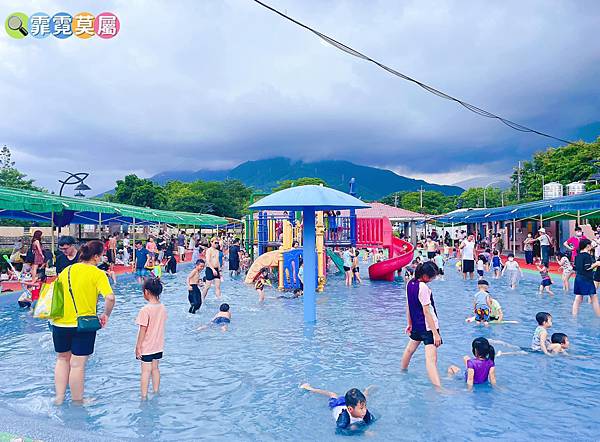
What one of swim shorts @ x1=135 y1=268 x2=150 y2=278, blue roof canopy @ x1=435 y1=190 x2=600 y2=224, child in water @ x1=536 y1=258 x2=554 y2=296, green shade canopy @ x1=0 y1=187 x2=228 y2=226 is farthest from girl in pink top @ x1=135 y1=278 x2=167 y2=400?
blue roof canopy @ x1=435 y1=190 x2=600 y2=224

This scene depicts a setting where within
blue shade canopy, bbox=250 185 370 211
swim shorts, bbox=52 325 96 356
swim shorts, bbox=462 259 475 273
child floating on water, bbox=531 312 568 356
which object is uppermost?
blue shade canopy, bbox=250 185 370 211

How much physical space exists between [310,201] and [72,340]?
17.3 feet

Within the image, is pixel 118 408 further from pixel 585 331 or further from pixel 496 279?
pixel 496 279

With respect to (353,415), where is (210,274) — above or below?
above

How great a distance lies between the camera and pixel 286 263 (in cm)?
1523

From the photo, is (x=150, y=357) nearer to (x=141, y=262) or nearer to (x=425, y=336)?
(x=425, y=336)

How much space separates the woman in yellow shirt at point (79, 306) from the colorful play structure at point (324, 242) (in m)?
10.2

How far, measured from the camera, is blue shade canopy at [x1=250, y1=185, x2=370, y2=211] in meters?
9.23

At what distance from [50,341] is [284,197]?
16.5 feet

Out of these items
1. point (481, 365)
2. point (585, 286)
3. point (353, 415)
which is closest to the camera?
point (353, 415)

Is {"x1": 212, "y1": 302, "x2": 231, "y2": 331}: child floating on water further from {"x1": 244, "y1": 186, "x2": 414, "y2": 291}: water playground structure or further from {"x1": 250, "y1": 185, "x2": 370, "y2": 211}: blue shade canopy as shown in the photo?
{"x1": 244, "y1": 186, "x2": 414, "y2": 291}: water playground structure

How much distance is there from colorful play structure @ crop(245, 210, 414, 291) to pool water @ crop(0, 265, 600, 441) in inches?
185

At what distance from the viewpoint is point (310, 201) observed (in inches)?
366

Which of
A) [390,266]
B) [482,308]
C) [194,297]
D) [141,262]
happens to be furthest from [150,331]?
[390,266]
